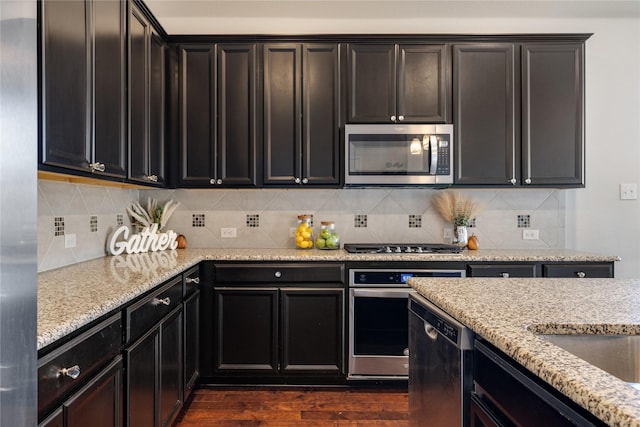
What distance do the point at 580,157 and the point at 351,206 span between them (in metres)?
1.72

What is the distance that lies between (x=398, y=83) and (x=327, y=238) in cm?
126

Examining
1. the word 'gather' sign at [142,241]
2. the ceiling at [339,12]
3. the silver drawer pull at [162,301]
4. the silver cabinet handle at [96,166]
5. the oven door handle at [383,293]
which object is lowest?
the oven door handle at [383,293]

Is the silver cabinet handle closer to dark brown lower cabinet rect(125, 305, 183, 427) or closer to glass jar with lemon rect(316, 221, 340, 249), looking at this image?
dark brown lower cabinet rect(125, 305, 183, 427)

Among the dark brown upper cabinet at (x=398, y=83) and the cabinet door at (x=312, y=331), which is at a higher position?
the dark brown upper cabinet at (x=398, y=83)

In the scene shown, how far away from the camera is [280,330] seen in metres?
2.48

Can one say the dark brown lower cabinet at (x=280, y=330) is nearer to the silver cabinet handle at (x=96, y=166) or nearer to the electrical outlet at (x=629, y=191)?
the silver cabinet handle at (x=96, y=166)

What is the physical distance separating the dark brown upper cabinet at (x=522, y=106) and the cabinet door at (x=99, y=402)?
7.83ft

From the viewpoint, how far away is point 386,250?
105 inches

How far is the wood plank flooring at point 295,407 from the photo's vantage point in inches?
84.5

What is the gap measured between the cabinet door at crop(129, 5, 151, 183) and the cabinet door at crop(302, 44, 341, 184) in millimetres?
1047

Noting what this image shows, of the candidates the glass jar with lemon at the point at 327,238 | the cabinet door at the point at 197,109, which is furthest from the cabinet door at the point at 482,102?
the cabinet door at the point at 197,109

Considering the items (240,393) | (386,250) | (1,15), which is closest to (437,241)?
(386,250)

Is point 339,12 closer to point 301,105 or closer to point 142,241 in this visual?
point 301,105

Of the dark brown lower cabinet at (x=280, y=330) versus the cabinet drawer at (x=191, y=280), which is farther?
the dark brown lower cabinet at (x=280, y=330)
